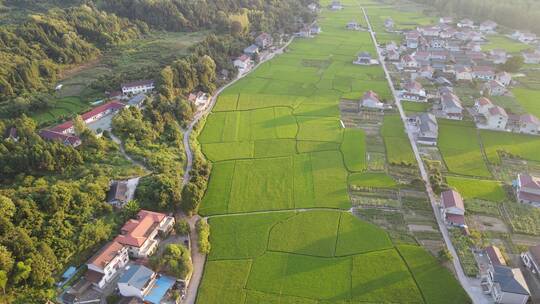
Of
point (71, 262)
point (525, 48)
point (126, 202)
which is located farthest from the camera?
point (525, 48)

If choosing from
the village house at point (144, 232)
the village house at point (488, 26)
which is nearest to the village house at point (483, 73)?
the village house at point (488, 26)

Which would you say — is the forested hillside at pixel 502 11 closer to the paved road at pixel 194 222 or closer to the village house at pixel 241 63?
the village house at pixel 241 63

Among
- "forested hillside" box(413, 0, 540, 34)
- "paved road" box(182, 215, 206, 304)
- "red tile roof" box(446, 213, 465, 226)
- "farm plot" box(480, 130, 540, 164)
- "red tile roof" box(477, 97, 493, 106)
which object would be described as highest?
"forested hillside" box(413, 0, 540, 34)

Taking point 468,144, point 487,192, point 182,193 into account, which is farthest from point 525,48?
point 182,193

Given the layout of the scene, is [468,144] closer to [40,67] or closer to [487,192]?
[487,192]

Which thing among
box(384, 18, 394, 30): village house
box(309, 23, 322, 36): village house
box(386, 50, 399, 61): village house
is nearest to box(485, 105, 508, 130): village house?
box(386, 50, 399, 61): village house

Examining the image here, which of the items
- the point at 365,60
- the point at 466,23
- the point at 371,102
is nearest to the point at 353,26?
the point at 466,23

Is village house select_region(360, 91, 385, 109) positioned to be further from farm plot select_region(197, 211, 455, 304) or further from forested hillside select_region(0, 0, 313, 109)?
forested hillside select_region(0, 0, 313, 109)
